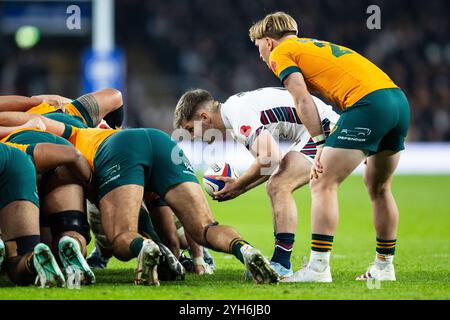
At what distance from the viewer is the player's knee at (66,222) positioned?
20.0 feet

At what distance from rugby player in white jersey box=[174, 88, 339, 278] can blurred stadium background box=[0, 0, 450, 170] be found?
50.9 feet

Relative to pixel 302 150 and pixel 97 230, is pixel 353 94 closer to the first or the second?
pixel 302 150

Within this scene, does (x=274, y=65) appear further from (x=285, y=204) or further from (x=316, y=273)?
(x=316, y=273)

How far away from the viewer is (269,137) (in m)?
6.30

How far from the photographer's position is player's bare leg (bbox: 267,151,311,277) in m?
6.32

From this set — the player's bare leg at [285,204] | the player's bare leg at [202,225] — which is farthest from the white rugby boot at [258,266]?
the player's bare leg at [285,204]

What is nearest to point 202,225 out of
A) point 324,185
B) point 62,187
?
point 324,185

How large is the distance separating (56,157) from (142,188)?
628 millimetres

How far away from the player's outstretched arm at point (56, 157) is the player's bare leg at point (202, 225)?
0.68 m

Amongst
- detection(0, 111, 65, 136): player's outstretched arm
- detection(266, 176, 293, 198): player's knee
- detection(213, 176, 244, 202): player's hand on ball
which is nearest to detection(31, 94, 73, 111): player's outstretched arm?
detection(0, 111, 65, 136): player's outstretched arm

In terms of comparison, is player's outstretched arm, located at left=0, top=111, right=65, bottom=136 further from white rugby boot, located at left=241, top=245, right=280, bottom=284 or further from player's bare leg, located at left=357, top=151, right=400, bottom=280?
player's bare leg, located at left=357, top=151, right=400, bottom=280

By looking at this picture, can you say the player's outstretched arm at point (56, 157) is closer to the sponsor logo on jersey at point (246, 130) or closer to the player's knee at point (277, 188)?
the sponsor logo on jersey at point (246, 130)

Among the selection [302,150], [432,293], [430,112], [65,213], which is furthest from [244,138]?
[430,112]

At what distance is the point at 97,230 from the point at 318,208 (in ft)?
7.12
